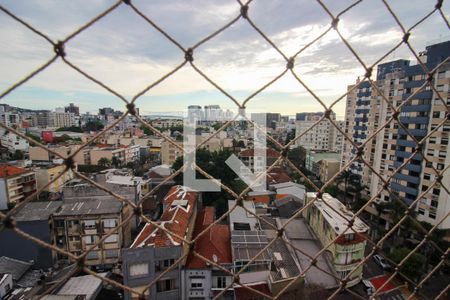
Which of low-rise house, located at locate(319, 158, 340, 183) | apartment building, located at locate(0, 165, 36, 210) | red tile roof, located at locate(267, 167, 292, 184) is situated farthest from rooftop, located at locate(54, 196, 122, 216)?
low-rise house, located at locate(319, 158, 340, 183)

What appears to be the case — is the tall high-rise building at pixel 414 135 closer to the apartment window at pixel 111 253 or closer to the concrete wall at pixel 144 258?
the concrete wall at pixel 144 258

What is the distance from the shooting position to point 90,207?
17.8ft

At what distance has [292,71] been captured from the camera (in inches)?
25.8

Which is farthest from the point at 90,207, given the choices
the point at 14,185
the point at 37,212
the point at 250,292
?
the point at 250,292

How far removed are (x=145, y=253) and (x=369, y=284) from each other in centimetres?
407

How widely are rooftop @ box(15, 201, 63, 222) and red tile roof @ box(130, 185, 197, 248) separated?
200 cm

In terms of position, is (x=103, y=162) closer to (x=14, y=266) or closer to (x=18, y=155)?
(x=18, y=155)

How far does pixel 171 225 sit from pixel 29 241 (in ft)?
9.71

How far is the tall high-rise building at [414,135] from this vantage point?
6.11m

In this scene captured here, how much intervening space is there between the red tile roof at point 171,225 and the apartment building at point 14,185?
4172 millimetres

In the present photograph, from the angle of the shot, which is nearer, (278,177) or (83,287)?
(83,287)

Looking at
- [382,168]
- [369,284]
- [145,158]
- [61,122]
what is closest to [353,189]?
[382,168]

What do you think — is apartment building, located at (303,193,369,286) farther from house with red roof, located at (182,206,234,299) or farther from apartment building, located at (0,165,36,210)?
apartment building, located at (0,165,36,210)

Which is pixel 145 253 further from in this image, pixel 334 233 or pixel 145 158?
pixel 145 158
